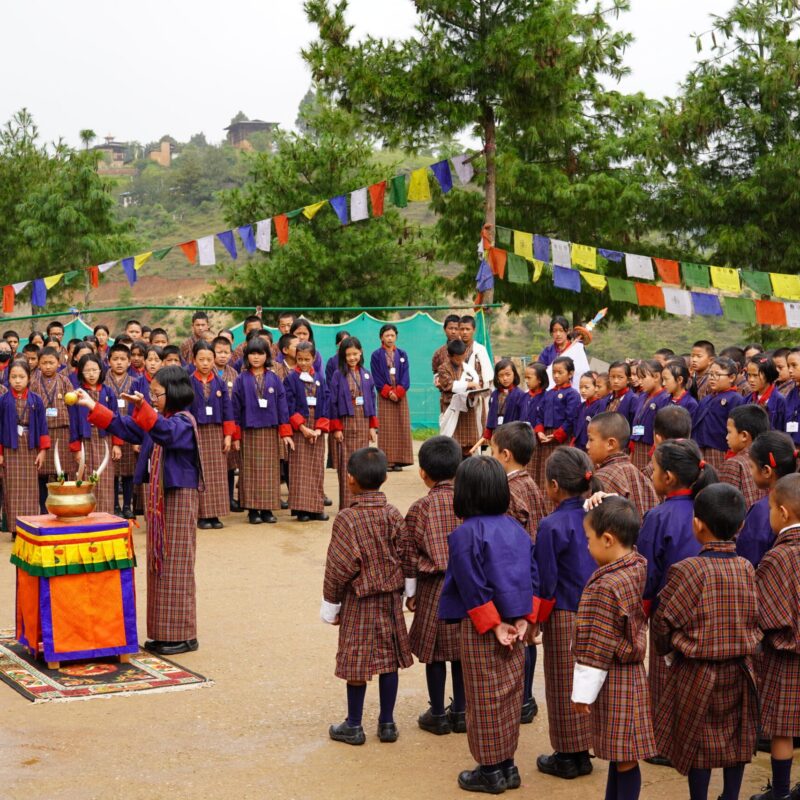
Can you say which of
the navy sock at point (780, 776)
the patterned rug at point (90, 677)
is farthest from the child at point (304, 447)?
the navy sock at point (780, 776)

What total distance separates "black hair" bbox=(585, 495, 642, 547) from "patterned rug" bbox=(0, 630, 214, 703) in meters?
2.84

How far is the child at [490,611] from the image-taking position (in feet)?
15.9

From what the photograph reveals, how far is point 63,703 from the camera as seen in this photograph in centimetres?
609

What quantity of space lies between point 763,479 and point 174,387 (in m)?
3.44

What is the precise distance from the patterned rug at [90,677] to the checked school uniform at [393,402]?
22.4 ft

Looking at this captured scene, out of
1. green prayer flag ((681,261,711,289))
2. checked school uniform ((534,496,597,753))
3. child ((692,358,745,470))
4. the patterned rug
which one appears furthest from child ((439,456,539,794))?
green prayer flag ((681,261,711,289))

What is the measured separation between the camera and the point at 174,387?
7086 mm

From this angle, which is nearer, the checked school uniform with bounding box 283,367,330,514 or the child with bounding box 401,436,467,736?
the child with bounding box 401,436,467,736

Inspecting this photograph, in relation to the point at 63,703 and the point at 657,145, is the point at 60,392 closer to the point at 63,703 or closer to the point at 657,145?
the point at 63,703

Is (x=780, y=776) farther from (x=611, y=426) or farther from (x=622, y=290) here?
(x=622, y=290)

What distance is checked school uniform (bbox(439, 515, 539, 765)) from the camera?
4.83 m

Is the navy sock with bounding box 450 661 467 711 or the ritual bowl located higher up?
the ritual bowl

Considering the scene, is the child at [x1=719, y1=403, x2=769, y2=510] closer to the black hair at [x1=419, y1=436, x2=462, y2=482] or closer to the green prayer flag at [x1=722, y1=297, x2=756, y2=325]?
the black hair at [x1=419, y1=436, x2=462, y2=482]

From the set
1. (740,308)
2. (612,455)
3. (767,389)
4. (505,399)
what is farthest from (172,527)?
(740,308)
